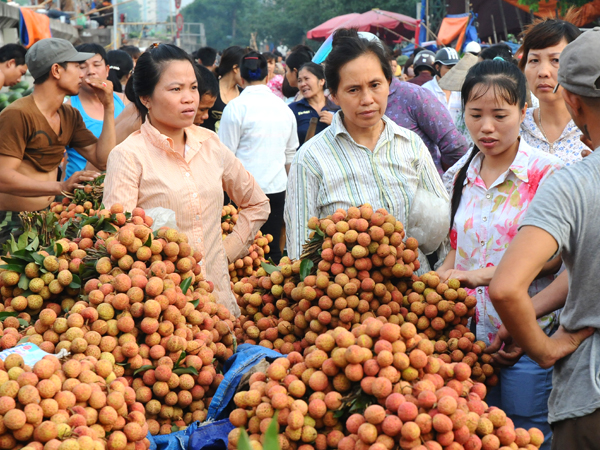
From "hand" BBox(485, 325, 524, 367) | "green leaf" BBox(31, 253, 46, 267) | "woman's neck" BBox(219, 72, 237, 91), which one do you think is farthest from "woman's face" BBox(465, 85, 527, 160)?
"woman's neck" BBox(219, 72, 237, 91)

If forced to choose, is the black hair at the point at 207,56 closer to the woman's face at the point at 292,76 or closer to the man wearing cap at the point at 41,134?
the woman's face at the point at 292,76

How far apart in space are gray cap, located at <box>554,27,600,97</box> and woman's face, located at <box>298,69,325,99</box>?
14.9ft

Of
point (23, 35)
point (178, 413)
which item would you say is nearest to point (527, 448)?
point (178, 413)

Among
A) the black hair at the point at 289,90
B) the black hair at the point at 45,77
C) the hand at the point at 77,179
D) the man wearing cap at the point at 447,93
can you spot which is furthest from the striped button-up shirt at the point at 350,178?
the black hair at the point at 289,90

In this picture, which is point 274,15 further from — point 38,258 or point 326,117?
point 38,258

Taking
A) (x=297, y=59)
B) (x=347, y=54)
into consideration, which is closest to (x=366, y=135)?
(x=347, y=54)

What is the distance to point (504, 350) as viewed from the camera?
1.92 meters

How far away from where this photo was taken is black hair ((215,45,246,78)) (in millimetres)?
5586

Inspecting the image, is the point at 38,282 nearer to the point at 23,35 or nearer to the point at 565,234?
the point at 565,234

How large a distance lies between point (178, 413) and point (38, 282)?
61 centimetres

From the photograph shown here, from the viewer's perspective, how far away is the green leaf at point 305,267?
2041mm

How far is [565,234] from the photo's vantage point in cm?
141

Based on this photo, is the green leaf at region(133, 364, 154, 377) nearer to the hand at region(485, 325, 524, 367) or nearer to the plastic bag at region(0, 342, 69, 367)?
the plastic bag at region(0, 342, 69, 367)

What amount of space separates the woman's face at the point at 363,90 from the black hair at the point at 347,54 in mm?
19
